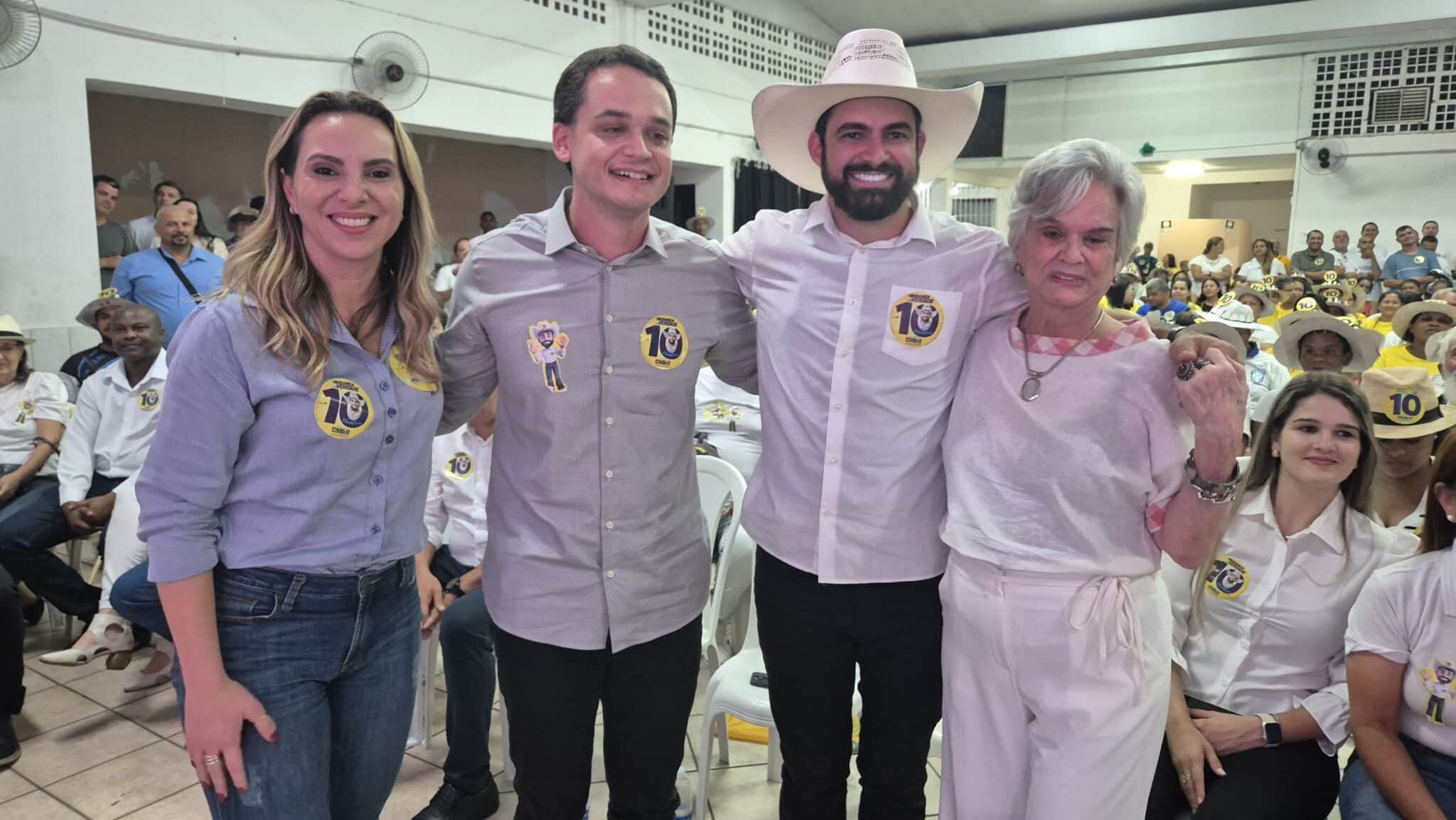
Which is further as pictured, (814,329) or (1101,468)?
(814,329)

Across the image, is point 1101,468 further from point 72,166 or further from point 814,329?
point 72,166

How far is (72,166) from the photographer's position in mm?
5484

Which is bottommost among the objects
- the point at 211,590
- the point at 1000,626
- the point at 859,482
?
the point at 1000,626

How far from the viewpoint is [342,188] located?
4.35ft

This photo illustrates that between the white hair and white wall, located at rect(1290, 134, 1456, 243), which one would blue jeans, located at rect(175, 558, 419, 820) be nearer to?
the white hair

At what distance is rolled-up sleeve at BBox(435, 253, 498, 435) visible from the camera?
5.32 ft

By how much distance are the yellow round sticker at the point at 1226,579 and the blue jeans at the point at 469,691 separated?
1.78 meters

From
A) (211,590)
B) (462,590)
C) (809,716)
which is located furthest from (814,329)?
(462,590)

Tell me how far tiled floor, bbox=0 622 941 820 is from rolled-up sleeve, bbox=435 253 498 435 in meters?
1.20

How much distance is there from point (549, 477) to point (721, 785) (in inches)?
59.2

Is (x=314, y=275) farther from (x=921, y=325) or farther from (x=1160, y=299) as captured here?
(x=1160, y=299)

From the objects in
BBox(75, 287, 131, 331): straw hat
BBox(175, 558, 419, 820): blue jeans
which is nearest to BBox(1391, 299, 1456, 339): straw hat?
BBox(175, 558, 419, 820): blue jeans

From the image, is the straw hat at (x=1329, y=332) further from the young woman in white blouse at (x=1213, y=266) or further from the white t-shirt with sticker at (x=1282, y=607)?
the young woman in white blouse at (x=1213, y=266)

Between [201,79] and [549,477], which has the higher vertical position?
[201,79]
